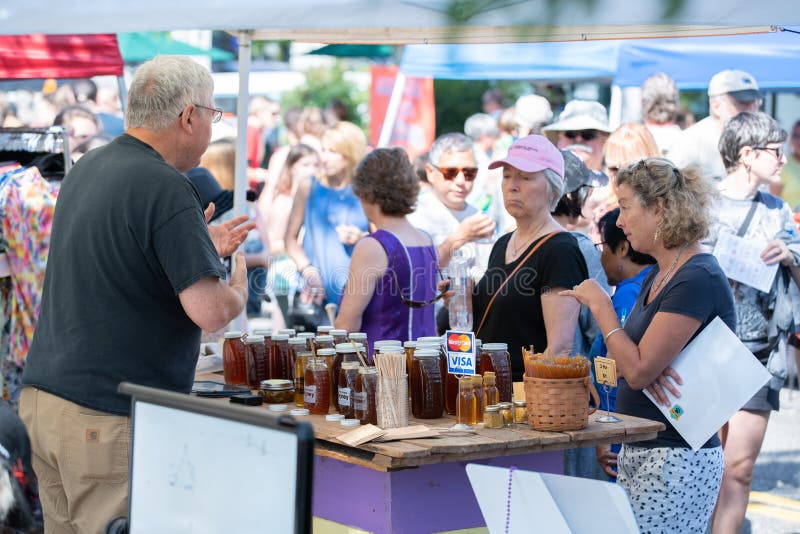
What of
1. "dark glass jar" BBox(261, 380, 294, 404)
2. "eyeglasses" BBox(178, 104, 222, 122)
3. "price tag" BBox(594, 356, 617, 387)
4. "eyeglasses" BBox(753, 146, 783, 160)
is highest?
"eyeglasses" BBox(753, 146, 783, 160)

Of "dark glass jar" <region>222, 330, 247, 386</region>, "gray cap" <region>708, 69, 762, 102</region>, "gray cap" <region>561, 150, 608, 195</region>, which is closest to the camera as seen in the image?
"dark glass jar" <region>222, 330, 247, 386</region>

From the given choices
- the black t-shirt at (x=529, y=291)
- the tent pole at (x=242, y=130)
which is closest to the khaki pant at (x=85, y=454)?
the black t-shirt at (x=529, y=291)

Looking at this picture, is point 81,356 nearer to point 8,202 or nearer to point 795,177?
point 8,202

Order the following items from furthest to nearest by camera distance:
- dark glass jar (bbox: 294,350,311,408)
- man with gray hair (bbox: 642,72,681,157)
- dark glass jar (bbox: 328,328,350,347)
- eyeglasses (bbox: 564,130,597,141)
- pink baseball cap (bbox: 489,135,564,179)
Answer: man with gray hair (bbox: 642,72,681,157), eyeglasses (bbox: 564,130,597,141), pink baseball cap (bbox: 489,135,564,179), dark glass jar (bbox: 328,328,350,347), dark glass jar (bbox: 294,350,311,408)

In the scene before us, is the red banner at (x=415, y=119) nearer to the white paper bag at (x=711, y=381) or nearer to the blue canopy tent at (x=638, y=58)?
the blue canopy tent at (x=638, y=58)

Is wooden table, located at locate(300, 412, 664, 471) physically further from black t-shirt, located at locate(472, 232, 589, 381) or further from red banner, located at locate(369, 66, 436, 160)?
red banner, located at locate(369, 66, 436, 160)

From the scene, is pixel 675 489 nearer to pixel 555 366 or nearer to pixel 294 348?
pixel 555 366

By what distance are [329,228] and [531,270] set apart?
11.8 feet

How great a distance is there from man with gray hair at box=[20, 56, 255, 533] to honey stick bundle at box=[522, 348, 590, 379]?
0.85 m

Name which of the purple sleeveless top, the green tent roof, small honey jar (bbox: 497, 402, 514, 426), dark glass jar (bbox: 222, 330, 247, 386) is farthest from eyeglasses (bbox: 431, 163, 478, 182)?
the green tent roof

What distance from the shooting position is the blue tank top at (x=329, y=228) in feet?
22.9

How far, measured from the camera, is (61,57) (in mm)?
6750

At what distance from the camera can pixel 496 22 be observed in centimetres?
192

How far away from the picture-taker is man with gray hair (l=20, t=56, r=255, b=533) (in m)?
2.75
